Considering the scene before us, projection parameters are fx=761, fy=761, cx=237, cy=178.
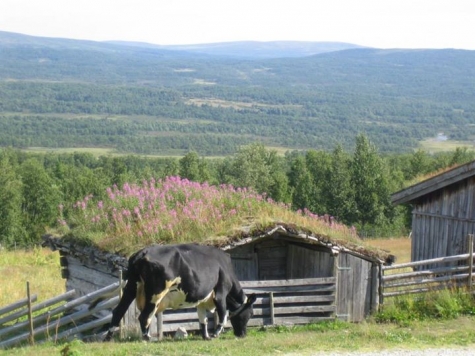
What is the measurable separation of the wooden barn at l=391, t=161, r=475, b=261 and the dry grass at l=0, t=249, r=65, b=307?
10862 mm

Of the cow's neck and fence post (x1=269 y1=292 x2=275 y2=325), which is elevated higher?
the cow's neck

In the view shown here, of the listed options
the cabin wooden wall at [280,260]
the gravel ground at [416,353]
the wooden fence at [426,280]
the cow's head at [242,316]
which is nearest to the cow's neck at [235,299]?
the cow's head at [242,316]

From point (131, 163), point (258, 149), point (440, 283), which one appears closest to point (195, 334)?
point (440, 283)

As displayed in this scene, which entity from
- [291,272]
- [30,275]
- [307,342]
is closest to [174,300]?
[307,342]

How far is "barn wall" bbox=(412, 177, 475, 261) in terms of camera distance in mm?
20375

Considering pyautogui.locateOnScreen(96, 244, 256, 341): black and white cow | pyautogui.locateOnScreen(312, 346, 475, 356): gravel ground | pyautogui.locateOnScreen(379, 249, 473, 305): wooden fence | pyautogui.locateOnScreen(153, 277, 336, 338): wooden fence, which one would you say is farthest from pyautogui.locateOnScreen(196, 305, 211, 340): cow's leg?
pyautogui.locateOnScreen(379, 249, 473, 305): wooden fence

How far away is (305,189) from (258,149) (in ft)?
43.5

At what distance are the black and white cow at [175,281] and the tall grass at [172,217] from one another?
10.9ft

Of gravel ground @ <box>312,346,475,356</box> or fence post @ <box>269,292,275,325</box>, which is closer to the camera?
gravel ground @ <box>312,346,475,356</box>

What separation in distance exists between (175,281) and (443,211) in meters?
11.8

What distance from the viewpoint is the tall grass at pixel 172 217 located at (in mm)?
15875

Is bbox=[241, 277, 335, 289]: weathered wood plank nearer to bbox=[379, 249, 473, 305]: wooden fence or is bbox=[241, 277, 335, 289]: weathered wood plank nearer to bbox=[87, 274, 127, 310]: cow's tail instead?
bbox=[379, 249, 473, 305]: wooden fence

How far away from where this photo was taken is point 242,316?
43.4 feet

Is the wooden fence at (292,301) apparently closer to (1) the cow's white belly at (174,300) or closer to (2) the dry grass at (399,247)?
(1) the cow's white belly at (174,300)
